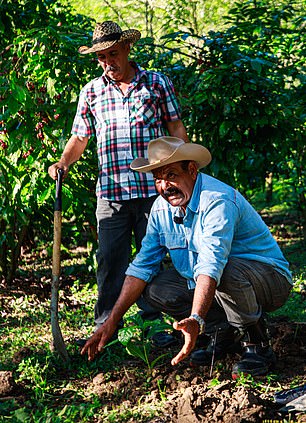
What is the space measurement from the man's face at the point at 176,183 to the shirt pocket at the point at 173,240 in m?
0.22

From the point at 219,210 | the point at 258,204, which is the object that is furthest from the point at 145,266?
the point at 258,204

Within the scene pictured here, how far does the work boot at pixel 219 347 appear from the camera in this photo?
3760 millimetres

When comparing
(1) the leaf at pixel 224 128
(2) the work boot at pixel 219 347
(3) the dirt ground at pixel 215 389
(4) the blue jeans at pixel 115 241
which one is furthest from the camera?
(1) the leaf at pixel 224 128

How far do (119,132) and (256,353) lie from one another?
1.56 m

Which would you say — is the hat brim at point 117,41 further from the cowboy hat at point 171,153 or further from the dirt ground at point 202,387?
the dirt ground at point 202,387

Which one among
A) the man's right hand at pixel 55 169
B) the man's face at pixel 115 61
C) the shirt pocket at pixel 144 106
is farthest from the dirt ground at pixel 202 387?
the man's face at pixel 115 61

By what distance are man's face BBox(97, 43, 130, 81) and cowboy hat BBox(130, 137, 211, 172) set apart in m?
0.65

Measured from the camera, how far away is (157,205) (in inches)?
147

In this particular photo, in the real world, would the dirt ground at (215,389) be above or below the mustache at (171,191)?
below

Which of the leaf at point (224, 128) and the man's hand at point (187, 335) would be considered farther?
the leaf at point (224, 128)

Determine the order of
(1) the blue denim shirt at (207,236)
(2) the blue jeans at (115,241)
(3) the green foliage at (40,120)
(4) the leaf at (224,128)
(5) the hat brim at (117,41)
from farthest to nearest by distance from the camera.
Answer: (4) the leaf at (224,128) < (3) the green foliage at (40,120) < (2) the blue jeans at (115,241) < (5) the hat brim at (117,41) < (1) the blue denim shirt at (207,236)

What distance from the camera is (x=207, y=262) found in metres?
3.29

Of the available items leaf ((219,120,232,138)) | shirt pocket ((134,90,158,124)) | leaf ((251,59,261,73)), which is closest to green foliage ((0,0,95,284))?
shirt pocket ((134,90,158,124))

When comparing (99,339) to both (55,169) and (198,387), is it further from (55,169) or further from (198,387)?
(55,169)
